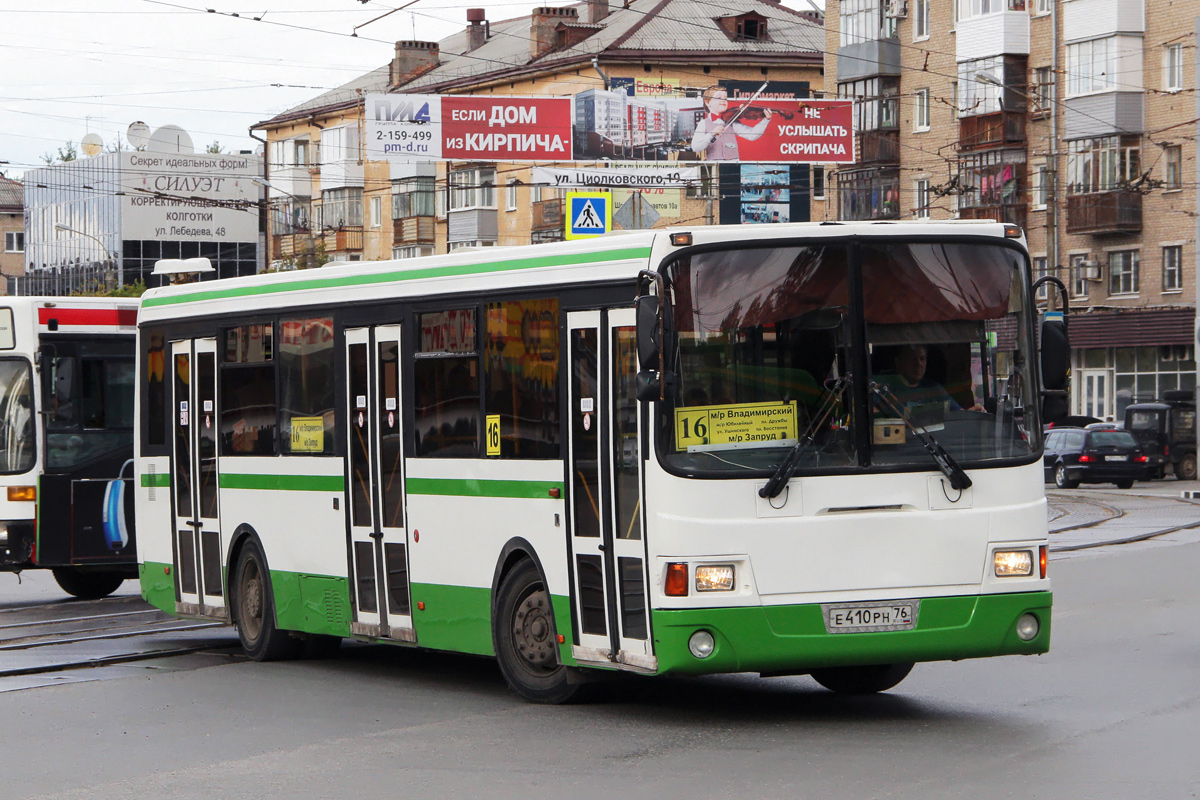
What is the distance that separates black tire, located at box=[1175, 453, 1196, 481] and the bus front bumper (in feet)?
132

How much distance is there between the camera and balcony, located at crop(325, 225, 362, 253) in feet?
254

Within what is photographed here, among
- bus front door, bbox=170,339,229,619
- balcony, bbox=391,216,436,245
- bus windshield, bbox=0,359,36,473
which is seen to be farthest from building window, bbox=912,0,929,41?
bus front door, bbox=170,339,229,619

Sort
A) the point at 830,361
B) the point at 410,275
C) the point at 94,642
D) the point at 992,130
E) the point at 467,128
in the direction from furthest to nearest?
the point at 992,130, the point at 467,128, the point at 94,642, the point at 410,275, the point at 830,361

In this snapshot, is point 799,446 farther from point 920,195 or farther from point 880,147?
point 880,147

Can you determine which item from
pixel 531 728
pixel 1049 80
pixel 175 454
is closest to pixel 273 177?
pixel 1049 80

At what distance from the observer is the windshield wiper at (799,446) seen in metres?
9.12

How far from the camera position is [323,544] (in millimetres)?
12273

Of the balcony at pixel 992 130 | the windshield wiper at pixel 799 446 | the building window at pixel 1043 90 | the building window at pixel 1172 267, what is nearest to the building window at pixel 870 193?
the balcony at pixel 992 130

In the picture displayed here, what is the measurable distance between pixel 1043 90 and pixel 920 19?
5.84 metres

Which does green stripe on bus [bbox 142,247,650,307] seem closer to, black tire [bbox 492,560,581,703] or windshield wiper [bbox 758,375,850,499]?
windshield wiper [bbox 758,375,850,499]

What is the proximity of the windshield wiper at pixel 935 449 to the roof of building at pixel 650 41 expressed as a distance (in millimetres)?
55208

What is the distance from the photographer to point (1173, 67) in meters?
51.9

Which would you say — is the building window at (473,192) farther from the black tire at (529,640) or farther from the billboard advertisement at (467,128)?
the black tire at (529,640)

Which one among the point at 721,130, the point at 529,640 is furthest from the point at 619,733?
the point at 721,130
